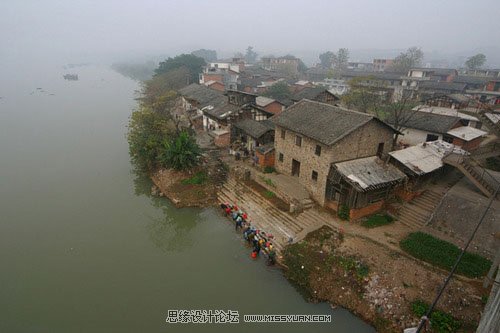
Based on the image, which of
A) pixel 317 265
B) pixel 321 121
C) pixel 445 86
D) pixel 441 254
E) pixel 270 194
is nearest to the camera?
pixel 441 254

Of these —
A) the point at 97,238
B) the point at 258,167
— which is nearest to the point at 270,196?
the point at 258,167

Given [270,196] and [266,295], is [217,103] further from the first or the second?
[266,295]

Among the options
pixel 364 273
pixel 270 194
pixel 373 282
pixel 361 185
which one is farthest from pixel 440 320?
pixel 270 194

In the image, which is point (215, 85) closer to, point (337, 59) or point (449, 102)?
point (449, 102)

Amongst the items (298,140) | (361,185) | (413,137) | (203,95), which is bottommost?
(413,137)

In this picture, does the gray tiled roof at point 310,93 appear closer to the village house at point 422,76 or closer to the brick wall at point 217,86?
the brick wall at point 217,86

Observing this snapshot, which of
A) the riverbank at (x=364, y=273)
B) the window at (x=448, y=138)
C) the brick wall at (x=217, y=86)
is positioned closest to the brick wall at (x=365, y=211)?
the riverbank at (x=364, y=273)
